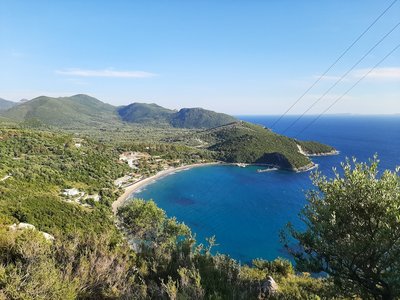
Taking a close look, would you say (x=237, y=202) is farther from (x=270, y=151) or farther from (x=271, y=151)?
(x=271, y=151)

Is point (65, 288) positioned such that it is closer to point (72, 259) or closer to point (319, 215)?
point (72, 259)

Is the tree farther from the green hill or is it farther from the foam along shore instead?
the green hill

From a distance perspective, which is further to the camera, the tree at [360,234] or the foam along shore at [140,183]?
the foam along shore at [140,183]

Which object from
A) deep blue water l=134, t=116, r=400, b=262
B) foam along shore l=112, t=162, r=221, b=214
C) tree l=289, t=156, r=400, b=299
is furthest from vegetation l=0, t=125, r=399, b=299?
foam along shore l=112, t=162, r=221, b=214

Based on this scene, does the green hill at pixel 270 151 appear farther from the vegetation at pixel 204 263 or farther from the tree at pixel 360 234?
the tree at pixel 360 234

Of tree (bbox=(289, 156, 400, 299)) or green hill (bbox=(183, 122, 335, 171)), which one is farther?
green hill (bbox=(183, 122, 335, 171))

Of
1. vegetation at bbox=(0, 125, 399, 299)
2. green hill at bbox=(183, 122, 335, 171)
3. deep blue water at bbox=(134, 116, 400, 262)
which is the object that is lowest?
deep blue water at bbox=(134, 116, 400, 262)

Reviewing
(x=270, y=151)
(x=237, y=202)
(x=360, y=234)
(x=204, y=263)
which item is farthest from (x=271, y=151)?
(x=360, y=234)

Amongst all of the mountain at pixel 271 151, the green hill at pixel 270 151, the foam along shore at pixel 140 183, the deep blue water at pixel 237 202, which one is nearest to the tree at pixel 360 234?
the deep blue water at pixel 237 202
